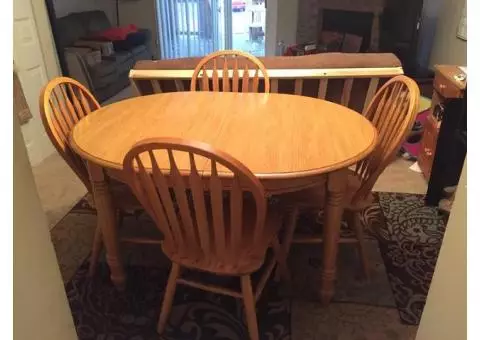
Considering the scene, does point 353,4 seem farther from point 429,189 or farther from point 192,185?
A: point 192,185

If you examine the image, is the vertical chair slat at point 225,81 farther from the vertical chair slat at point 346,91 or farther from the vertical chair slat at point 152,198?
the vertical chair slat at point 152,198

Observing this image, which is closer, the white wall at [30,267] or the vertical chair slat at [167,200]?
the white wall at [30,267]

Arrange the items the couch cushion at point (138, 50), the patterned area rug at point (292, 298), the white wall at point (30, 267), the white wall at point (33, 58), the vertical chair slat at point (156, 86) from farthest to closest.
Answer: the couch cushion at point (138, 50), the white wall at point (33, 58), the vertical chair slat at point (156, 86), the patterned area rug at point (292, 298), the white wall at point (30, 267)

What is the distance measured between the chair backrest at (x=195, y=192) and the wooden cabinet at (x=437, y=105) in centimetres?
153

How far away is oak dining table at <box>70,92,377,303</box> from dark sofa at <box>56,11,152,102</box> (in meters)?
2.66

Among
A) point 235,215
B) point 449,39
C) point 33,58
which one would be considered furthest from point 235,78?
point 449,39

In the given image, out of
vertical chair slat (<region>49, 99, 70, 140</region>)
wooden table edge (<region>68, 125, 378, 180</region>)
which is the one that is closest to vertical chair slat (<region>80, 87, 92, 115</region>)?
vertical chair slat (<region>49, 99, 70, 140</region>)

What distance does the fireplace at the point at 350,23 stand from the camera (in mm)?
4340

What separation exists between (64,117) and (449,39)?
3.31 meters

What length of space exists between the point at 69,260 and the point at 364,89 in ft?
6.27

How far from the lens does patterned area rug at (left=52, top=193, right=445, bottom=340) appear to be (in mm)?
1571

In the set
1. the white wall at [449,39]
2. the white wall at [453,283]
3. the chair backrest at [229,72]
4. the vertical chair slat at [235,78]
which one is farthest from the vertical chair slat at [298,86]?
the white wall at [449,39]

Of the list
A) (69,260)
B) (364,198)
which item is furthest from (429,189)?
(69,260)

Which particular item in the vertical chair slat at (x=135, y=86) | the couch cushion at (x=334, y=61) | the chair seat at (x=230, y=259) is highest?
the couch cushion at (x=334, y=61)
